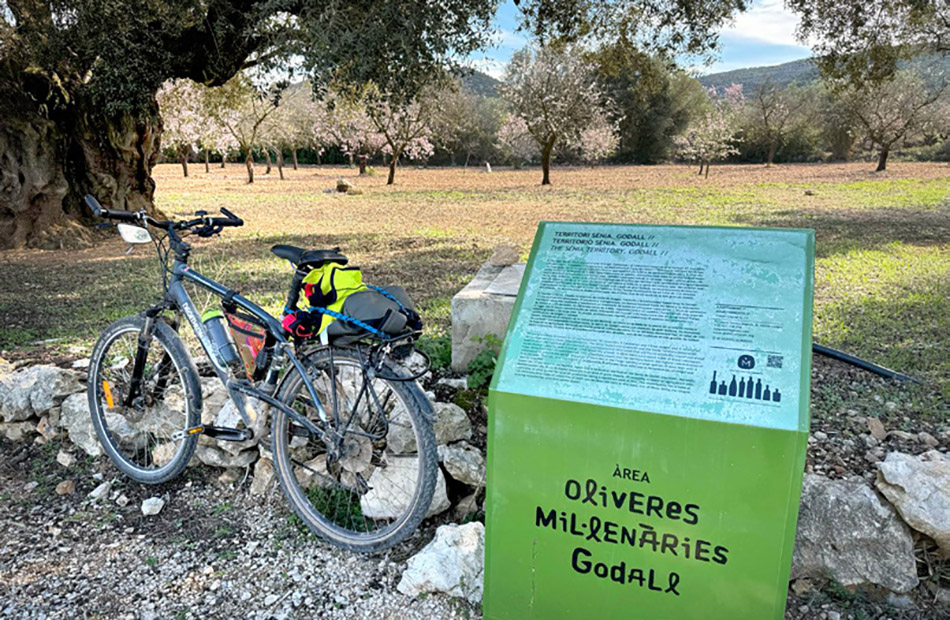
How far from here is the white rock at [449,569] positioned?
247cm

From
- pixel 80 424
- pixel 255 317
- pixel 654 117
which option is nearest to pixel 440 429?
pixel 255 317

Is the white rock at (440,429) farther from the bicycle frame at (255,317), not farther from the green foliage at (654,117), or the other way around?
the green foliage at (654,117)

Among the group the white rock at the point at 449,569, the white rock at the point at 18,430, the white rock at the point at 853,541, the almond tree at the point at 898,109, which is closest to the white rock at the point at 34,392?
the white rock at the point at 18,430

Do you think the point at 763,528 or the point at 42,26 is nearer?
the point at 763,528

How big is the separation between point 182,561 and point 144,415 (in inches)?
37.6

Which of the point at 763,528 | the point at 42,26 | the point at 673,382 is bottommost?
the point at 763,528

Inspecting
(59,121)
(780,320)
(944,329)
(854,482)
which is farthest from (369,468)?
(59,121)

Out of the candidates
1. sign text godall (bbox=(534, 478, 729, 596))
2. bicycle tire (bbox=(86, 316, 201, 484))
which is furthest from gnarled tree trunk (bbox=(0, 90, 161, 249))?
sign text godall (bbox=(534, 478, 729, 596))

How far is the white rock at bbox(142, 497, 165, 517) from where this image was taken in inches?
122

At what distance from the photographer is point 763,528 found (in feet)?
6.06

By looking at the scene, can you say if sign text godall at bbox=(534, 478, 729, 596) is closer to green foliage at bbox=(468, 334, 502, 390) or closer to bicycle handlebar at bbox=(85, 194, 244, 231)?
green foliage at bbox=(468, 334, 502, 390)

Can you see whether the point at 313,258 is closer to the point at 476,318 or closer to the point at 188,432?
the point at 188,432

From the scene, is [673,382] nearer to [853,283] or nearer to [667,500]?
[667,500]

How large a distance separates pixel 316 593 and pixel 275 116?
38.0 meters
